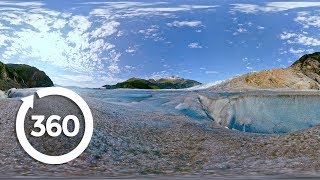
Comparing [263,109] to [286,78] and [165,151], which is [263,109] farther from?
[286,78]

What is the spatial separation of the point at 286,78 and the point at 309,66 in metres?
14.5

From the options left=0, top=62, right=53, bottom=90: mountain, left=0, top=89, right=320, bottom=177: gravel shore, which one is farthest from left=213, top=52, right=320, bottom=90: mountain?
left=0, top=62, right=53, bottom=90: mountain

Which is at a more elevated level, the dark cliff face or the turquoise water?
the turquoise water

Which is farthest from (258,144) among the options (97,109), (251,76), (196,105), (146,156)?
(251,76)

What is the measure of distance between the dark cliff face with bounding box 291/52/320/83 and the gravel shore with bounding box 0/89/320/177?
69.0 metres

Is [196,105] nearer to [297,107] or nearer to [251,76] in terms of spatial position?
[297,107]

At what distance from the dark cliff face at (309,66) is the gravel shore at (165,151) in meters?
69.0

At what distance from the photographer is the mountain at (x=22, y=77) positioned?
99.9 metres

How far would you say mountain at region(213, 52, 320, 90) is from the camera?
64.8 m

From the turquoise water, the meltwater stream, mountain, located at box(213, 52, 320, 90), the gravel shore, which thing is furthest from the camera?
mountain, located at box(213, 52, 320, 90)

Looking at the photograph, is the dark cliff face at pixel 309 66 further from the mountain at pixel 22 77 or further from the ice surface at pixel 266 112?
the mountain at pixel 22 77

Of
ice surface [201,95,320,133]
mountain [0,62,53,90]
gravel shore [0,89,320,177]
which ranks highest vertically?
gravel shore [0,89,320,177]

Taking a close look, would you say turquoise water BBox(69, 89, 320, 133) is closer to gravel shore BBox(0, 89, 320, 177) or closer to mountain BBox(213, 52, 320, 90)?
gravel shore BBox(0, 89, 320, 177)

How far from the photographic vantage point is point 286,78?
82812 mm
